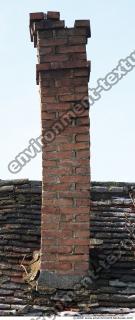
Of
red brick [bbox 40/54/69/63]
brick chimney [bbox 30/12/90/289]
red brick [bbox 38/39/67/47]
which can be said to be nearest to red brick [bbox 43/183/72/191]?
brick chimney [bbox 30/12/90/289]

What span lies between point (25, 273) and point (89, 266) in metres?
0.69

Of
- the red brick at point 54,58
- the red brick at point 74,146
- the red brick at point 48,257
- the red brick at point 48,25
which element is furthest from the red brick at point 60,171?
the red brick at point 48,25

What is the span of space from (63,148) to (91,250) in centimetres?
117

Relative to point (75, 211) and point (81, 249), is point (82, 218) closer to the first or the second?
point (75, 211)

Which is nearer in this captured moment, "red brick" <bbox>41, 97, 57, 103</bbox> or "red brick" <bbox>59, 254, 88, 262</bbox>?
"red brick" <bbox>59, 254, 88, 262</bbox>

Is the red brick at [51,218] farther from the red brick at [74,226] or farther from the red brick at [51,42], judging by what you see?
the red brick at [51,42]

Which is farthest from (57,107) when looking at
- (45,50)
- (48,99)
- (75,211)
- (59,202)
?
(75,211)

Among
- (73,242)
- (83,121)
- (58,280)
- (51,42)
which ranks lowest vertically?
(58,280)

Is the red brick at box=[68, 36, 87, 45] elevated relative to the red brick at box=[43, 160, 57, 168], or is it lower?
elevated

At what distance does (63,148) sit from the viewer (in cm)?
530

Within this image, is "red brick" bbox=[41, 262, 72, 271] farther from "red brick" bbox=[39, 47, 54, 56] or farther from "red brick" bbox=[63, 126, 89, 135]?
"red brick" bbox=[39, 47, 54, 56]

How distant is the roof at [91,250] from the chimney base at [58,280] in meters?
0.07

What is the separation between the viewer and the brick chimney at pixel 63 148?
513 cm

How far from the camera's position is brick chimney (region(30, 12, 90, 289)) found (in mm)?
5129
